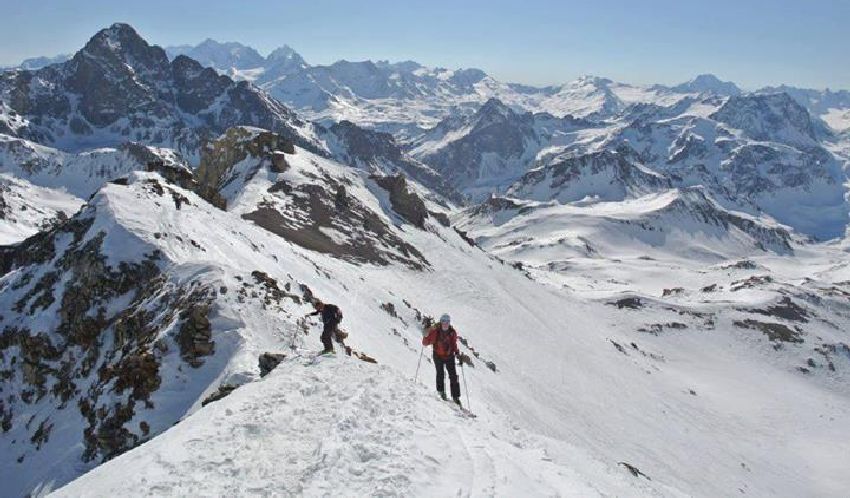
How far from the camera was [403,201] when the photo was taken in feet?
328

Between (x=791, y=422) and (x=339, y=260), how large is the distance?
5619cm

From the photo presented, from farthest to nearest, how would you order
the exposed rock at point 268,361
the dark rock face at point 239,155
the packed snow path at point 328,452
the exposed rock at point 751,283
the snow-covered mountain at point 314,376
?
the exposed rock at point 751,283 < the dark rock face at point 239,155 < the exposed rock at point 268,361 < the snow-covered mountain at point 314,376 < the packed snow path at point 328,452

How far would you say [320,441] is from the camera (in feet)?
48.9

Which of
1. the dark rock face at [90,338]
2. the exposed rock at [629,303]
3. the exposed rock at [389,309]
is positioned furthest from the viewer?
the exposed rock at [629,303]

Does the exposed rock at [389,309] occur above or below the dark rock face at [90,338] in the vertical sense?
below

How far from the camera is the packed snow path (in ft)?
41.9

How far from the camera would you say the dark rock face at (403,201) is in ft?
323

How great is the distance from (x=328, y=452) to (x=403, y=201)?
86.7m

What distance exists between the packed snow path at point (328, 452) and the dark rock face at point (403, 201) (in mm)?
79236

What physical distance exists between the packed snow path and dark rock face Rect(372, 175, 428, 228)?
260 ft

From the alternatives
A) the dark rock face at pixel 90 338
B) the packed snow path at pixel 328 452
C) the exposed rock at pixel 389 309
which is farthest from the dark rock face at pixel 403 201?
the packed snow path at pixel 328 452

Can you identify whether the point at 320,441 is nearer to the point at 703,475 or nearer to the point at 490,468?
the point at 490,468

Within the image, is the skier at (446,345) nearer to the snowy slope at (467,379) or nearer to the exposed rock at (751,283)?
the snowy slope at (467,379)

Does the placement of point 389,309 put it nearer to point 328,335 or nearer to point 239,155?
point 328,335
